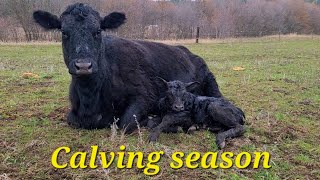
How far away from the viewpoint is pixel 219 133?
5520 mm

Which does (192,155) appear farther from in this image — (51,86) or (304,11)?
(304,11)

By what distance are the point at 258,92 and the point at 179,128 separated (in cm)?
455

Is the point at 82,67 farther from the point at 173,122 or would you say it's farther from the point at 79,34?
the point at 173,122

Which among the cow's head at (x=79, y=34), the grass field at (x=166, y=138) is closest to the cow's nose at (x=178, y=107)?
the grass field at (x=166, y=138)

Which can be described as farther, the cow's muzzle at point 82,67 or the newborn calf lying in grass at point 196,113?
the newborn calf lying in grass at point 196,113

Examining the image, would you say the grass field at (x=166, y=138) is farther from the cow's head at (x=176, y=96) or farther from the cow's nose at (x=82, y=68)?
the cow's nose at (x=82, y=68)

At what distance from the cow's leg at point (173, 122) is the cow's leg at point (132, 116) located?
1.54 ft

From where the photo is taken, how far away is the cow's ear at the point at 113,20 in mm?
6211

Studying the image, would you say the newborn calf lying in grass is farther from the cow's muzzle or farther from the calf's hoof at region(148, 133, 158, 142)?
the cow's muzzle

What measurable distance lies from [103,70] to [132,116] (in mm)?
944

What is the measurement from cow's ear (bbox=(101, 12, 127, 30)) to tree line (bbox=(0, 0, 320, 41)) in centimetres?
1995

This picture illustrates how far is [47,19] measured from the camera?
6.02 m

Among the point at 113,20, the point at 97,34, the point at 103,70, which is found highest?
the point at 113,20

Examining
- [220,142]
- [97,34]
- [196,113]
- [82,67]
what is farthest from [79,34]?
[220,142]
